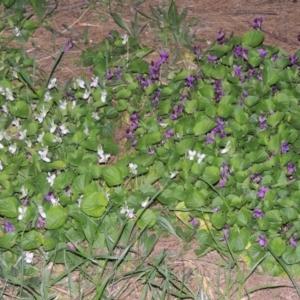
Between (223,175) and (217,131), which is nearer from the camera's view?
(223,175)

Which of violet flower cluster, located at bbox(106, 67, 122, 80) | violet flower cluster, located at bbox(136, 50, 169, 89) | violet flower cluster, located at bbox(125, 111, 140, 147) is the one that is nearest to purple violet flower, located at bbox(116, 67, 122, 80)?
violet flower cluster, located at bbox(106, 67, 122, 80)

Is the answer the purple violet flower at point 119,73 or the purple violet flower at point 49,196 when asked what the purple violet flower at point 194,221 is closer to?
the purple violet flower at point 49,196

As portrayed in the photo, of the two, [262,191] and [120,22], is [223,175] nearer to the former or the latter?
[262,191]

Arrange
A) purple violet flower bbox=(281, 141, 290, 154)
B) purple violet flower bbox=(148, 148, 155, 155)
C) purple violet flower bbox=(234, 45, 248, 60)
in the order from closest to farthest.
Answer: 1. purple violet flower bbox=(281, 141, 290, 154)
2. purple violet flower bbox=(148, 148, 155, 155)
3. purple violet flower bbox=(234, 45, 248, 60)

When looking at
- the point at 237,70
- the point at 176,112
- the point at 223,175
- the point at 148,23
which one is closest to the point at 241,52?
the point at 237,70

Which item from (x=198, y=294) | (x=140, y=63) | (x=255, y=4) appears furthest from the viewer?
(x=255, y=4)

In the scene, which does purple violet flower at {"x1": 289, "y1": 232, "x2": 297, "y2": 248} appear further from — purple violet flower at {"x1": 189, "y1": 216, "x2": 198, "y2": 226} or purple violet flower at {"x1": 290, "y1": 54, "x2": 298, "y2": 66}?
purple violet flower at {"x1": 290, "y1": 54, "x2": 298, "y2": 66}

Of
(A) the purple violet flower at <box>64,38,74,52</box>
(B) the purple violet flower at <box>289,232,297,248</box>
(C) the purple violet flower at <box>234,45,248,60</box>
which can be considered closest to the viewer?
(B) the purple violet flower at <box>289,232,297,248</box>

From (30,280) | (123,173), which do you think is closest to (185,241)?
(123,173)

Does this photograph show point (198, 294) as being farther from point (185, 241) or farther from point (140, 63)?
point (140, 63)

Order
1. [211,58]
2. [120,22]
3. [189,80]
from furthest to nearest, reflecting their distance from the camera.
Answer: [120,22] → [211,58] → [189,80]

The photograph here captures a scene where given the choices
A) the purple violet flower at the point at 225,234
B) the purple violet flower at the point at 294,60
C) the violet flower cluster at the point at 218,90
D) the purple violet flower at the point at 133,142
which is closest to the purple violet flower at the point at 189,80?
the violet flower cluster at the point at 218,90
